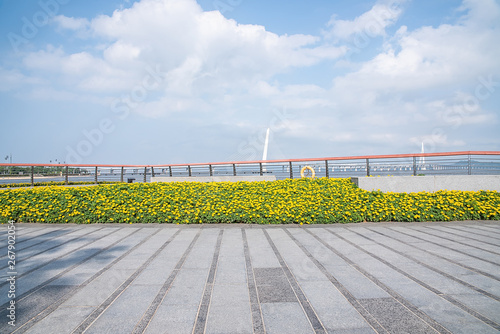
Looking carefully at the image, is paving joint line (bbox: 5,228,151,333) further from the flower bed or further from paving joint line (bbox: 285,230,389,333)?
paving joint line (bbox: 285,230,389,333)

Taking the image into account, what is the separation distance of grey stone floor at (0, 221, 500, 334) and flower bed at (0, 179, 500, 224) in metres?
0.91

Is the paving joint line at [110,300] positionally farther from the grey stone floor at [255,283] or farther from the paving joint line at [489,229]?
the paving joint line at [489,229]

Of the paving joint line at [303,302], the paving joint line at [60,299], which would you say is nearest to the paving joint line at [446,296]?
the paving joint line at [303,302]

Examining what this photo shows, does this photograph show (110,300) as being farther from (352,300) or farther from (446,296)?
(446,296)

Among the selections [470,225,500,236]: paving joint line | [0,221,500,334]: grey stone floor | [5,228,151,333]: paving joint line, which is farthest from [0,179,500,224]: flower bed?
[5,228,151,333]: paving joint line

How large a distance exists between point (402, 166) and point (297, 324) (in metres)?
9.39

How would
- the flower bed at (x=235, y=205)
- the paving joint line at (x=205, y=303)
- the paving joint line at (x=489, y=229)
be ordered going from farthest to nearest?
the flower bed at (x=235, y=205) < the paving joint line at (x=489, y=229) < the paving joint line at (x=205, y=303)

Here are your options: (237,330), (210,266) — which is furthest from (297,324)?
(210,266)

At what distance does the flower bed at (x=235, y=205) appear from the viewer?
6043 mm

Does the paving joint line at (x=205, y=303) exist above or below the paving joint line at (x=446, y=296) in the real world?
above

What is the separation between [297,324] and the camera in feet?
7.23

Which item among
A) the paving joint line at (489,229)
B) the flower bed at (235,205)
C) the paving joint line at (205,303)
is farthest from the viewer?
the flower bed at (235,205)

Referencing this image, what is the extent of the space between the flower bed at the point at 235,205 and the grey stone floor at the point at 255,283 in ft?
2.99

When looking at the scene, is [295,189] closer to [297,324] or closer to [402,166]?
[297,324]
